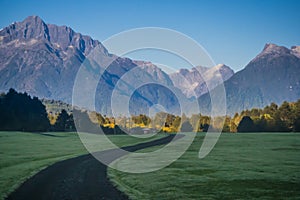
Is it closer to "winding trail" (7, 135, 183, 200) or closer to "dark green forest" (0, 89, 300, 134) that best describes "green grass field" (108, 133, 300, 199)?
"winding trail" (7, 135, 183, 200)

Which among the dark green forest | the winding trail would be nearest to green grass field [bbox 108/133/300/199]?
the winding trail

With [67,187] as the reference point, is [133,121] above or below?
above

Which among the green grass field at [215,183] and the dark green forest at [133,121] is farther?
the dark green forest at [133,121]

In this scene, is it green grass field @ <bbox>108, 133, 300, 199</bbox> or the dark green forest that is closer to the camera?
green grass field @ <bbox>108, 133, 300, 199</bbox>

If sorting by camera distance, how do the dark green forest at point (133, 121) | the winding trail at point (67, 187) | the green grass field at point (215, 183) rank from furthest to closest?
the dark green forest at point (133, 121) → the green grass field at point (215, 183) → the winding trail at point (67, 187)

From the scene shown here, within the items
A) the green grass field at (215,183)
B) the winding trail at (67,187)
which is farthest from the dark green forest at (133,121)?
the green grass field at (215,183)

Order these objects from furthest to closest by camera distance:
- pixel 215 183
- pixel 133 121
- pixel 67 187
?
pixel 133 121 → pixel 215 183 → pixel 67 187

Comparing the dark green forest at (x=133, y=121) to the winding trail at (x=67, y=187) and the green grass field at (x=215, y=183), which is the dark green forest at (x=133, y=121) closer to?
the winding trail at (x=67, y=187)

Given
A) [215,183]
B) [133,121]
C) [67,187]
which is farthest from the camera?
[133,121]

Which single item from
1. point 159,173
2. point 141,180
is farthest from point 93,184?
point 159,173

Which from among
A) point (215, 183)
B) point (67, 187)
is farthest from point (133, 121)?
point (67, 187)

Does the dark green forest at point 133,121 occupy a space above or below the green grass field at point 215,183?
above

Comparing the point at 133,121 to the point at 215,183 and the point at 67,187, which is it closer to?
the point at 215,183

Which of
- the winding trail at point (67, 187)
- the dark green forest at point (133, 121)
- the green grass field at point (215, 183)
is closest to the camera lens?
the winding trail at point (67, 187)
